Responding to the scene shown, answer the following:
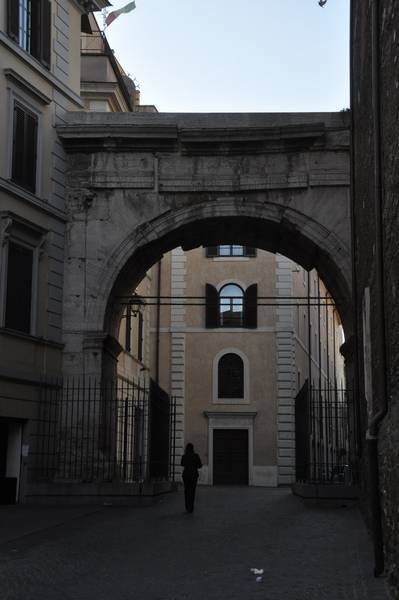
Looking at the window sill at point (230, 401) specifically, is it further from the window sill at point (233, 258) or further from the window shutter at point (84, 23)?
the window shutter at point (84, 23)

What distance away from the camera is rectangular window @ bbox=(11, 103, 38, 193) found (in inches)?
734

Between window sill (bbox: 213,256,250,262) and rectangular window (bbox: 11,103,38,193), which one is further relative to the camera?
window sill (bbox: 213,256,250,262)

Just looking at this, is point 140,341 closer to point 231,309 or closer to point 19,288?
point 231,309

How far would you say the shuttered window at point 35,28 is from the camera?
19156 mm

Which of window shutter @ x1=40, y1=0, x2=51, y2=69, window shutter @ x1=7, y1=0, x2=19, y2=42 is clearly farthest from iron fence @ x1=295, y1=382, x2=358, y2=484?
window shutter @ x1=7, y1=0, x2=19, y2=42

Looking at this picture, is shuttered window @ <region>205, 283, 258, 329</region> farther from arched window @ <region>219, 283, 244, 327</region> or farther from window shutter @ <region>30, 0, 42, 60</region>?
window shutter @ <region>30, 0, 42, 60</region>

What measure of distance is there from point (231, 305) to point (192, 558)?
89.9 ft

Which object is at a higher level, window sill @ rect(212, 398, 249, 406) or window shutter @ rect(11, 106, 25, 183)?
window shutter @ rect(11, 106, 25, 183)

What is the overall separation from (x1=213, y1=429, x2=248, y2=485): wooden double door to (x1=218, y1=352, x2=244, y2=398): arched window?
157 centimetres

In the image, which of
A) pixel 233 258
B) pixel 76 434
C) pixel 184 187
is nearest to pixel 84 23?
pixel 184 187

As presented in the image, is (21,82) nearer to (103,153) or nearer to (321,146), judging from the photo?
(103,153)

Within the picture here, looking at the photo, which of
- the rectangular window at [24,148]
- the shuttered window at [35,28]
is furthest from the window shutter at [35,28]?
the rectangular window at [24,148]

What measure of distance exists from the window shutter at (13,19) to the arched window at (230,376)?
20.6m

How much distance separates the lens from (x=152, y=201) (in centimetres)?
2062
